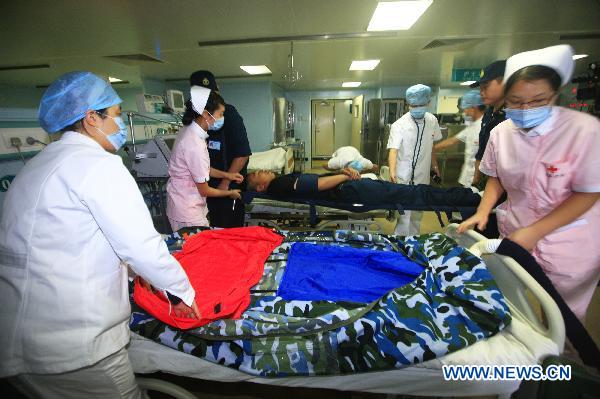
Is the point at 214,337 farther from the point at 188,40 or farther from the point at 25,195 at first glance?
the point at 188,40

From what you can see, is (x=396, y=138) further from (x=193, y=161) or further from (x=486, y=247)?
(x=193, y=161)

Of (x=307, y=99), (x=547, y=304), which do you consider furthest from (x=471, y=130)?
(x=307, y=99)

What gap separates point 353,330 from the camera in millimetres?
1001

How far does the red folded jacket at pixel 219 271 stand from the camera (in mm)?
1079

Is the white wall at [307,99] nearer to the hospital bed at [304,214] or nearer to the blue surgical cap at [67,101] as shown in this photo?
the hospital bed at [304,214]

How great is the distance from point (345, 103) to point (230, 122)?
865cm

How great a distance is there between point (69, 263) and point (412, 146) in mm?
2866

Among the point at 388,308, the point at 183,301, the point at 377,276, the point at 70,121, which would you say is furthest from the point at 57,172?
the point at 377,276

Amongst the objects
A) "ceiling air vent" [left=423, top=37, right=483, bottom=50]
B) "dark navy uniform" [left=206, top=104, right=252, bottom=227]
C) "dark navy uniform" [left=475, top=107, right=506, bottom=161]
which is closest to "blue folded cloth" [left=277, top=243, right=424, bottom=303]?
"dark navy uniform" [left=206, top=104, right=252, bottom=227]

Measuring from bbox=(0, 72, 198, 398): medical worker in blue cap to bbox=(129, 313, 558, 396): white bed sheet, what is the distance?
201 mm

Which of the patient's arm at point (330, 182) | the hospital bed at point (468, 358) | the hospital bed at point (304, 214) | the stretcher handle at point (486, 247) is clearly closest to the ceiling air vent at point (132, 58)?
the hospital bed at point (304, 214)

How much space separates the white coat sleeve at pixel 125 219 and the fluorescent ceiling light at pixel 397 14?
259 centimetres

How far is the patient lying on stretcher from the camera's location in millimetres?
2117

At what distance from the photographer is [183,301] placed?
977 millimetres
